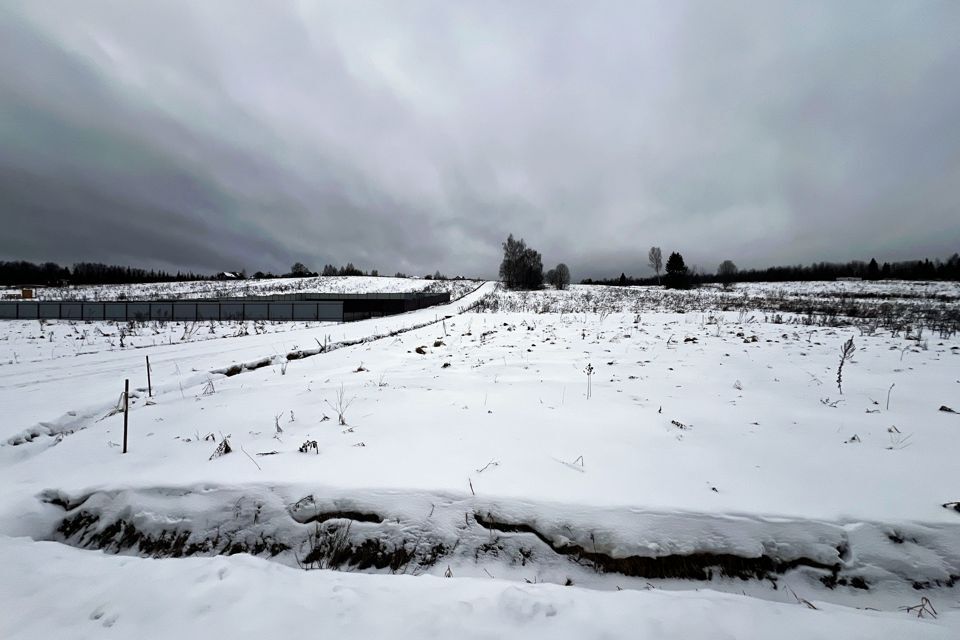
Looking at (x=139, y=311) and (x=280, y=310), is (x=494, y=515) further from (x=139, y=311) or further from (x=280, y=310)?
(x=139, y=311)

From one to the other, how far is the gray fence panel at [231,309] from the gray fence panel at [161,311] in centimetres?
326

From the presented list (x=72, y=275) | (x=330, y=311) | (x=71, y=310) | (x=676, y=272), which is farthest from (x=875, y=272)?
(x=72, y=275)

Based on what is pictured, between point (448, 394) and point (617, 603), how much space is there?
153 inches

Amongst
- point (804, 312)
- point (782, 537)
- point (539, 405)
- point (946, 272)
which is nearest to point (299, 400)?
point (539, 405)

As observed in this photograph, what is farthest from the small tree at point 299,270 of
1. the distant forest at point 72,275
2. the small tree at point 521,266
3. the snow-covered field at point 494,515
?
the snow-covered field at point 494,515

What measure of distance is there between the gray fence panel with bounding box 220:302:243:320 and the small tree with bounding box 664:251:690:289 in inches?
2349

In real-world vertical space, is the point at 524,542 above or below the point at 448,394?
below

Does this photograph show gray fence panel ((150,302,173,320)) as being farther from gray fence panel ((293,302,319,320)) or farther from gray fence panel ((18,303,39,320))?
gray fence panel ((293,302,319,320))

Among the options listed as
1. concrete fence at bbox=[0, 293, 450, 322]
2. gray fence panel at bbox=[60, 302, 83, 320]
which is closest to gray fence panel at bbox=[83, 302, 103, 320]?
concrete fence at bbox=[0, 293, 450, 322]

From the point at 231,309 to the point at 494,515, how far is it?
31044mm

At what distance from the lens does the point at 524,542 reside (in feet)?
9.46

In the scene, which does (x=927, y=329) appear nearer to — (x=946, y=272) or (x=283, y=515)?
(x=283, y=515)

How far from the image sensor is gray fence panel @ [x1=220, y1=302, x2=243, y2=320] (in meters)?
26.5

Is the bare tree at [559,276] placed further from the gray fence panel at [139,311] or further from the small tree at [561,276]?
the gray fence panel at [139,311]
